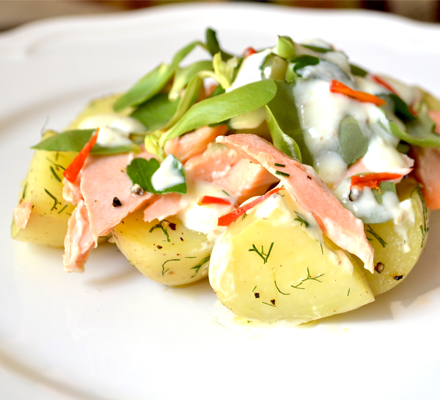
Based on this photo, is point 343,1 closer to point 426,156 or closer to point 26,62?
point 26,62

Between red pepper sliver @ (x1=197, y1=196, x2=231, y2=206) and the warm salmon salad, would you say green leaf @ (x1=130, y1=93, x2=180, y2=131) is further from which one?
red pepper sliver @ (x1=197, y1=196, x2=231, y2=206)

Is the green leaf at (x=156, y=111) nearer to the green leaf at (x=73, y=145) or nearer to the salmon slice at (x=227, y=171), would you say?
the green leaf at (x=73, y=145)

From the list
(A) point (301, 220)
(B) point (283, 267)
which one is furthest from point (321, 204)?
(B) point (283, 267)

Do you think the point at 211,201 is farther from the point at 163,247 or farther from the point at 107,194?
the point at 107,194

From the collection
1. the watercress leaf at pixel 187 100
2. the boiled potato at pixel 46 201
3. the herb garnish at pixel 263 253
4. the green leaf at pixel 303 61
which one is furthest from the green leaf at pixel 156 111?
the herb garnish at pixel 263 253

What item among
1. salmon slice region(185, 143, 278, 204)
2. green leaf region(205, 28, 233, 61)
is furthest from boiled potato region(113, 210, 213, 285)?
green leaf region(205, 28, 233, 61)

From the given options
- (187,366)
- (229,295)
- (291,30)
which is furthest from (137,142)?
(291,30)
